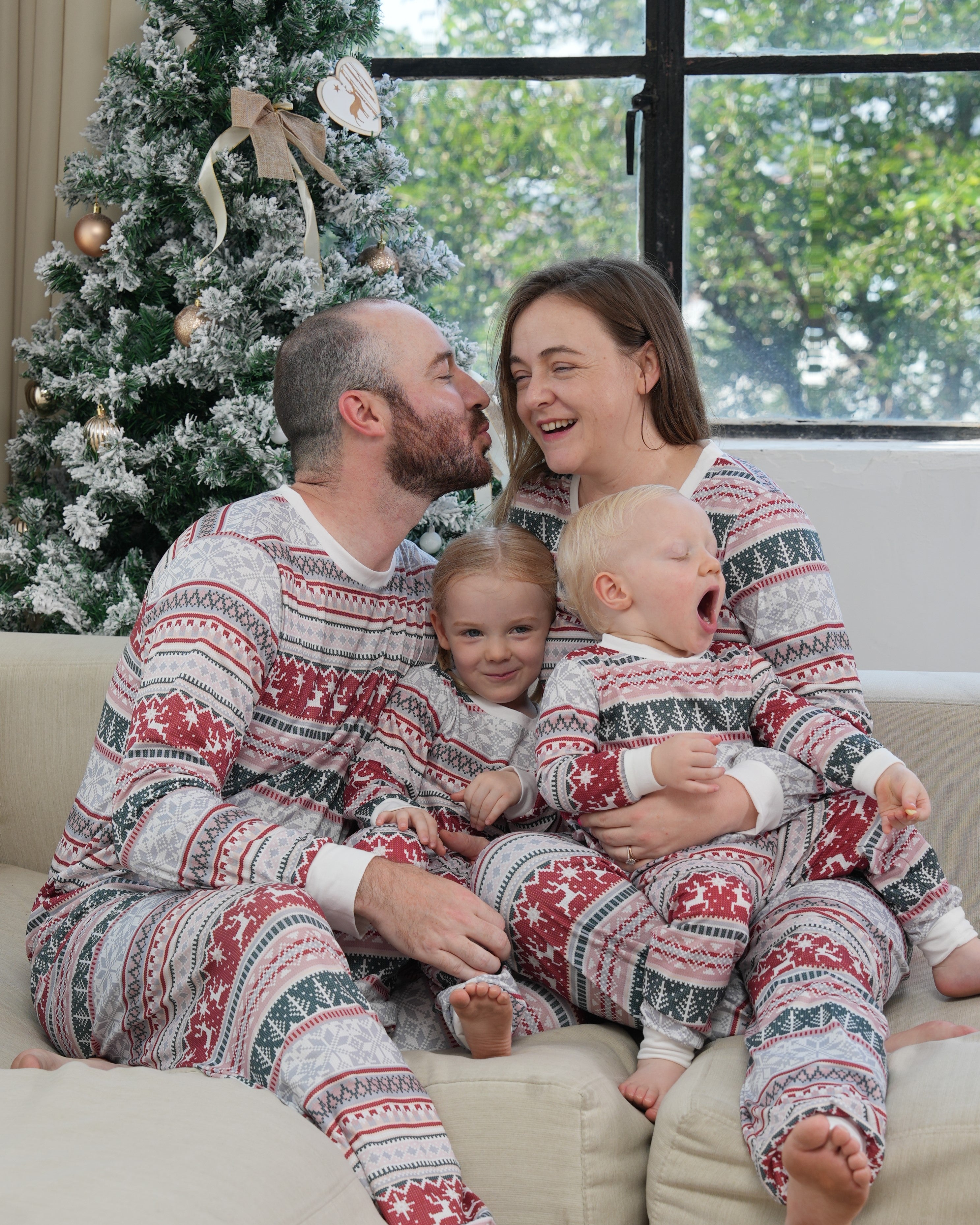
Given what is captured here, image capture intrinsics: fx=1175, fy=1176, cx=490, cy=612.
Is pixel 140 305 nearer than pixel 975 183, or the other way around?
pixel 140 305

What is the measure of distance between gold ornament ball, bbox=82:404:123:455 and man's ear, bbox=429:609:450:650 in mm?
999

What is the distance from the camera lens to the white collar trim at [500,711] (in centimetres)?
169

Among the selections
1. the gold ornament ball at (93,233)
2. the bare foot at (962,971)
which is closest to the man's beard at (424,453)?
the bare foot at (962,971)

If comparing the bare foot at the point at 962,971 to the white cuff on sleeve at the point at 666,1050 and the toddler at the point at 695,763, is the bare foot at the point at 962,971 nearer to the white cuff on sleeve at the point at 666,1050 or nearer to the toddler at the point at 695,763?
the toddler at the point at 695,763

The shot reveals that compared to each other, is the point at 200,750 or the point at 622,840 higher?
the point at 200,750

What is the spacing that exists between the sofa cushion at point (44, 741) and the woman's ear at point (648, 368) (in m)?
1.00

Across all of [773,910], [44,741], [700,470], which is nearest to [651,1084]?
[773,910]

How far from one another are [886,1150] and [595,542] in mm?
807

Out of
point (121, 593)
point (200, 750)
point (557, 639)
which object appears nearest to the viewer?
point (200, 750)

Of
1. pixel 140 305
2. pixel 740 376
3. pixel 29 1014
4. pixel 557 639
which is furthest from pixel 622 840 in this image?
pixel 740 376

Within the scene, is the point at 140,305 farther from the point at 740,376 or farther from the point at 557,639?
the point at 740,376

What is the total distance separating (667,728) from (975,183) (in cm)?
218

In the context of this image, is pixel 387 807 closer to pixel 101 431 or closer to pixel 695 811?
pixel 695 811

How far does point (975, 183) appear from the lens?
299 centimetres
